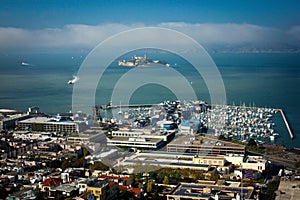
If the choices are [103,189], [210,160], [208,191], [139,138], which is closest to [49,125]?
[139,138]

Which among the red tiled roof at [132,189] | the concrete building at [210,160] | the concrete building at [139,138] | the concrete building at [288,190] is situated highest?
the concrete building at [139,138]

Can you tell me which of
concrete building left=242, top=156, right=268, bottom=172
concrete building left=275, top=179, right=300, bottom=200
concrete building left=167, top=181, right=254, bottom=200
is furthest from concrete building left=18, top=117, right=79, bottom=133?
concrete building left=275, top=179, right=300, bottom=200

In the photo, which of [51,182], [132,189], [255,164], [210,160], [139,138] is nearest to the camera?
[132,189]

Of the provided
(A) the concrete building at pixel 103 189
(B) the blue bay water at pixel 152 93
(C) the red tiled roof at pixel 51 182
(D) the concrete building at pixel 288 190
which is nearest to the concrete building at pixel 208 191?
(D) the concrete building at pixel 288 190

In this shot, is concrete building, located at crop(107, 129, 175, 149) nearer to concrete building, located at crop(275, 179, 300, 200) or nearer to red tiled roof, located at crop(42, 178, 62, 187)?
red tiled roof, located at crop(42, 178, 62, 187)

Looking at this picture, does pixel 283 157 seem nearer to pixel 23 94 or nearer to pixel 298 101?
pixel 298 101

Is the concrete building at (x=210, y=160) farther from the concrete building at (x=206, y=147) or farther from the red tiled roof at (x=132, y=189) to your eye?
the red tiled roof at (x=132, y=189)

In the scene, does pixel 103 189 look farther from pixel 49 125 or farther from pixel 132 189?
pixel 49 125

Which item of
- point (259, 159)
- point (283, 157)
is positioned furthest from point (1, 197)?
point (283, 157)
